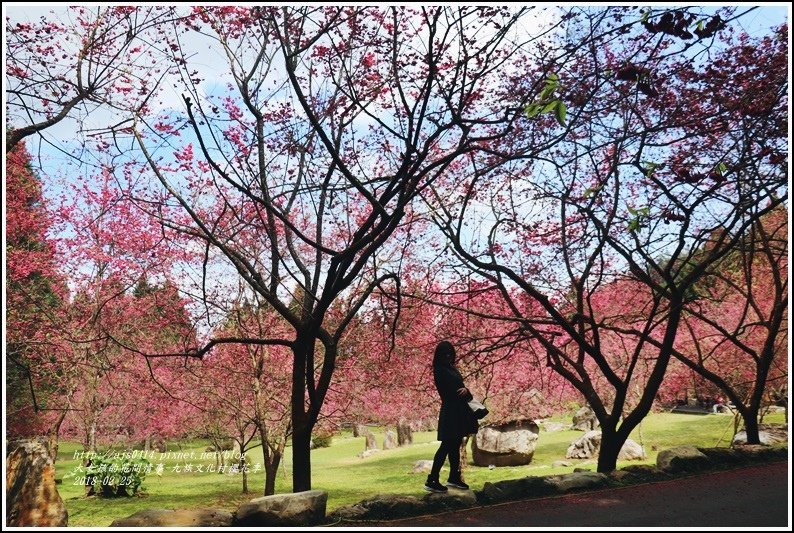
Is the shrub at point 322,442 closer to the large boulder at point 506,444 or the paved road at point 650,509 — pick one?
the large boulder at point 506,444

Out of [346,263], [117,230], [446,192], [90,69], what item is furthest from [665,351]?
[117,230]

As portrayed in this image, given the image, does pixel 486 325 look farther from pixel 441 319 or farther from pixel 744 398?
pixel 744 398

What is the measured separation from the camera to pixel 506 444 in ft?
53.7

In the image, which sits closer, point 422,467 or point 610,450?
point 610,450

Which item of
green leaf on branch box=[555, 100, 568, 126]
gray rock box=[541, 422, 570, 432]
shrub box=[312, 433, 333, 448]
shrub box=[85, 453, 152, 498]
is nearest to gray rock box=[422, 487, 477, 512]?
green leaf on branch box=[555, 100, 568, 126]

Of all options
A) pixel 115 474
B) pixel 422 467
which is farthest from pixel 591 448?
pixel 115 474

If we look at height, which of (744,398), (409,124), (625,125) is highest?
(625,125)

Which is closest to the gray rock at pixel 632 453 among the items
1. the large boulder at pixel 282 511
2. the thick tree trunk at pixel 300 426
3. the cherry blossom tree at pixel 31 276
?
the thick tree trunk at pixel 300 426

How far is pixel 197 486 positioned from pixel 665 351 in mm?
11139

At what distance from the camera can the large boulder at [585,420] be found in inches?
821

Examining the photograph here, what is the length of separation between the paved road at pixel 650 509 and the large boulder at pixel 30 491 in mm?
2813

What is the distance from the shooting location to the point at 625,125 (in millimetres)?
A: 8664

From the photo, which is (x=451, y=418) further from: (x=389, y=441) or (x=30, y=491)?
(x=389, y=441)

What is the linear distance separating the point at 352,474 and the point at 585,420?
8796 millimetres
